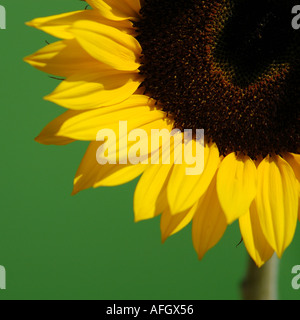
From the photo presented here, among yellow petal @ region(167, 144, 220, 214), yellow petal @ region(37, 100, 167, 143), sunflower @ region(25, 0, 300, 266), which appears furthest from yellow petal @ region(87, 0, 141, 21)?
yellow petal @ region(167, 144, 220, 214)

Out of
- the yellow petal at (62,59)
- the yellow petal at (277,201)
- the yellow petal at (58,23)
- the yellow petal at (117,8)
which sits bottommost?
the yellow petal at (277,201)

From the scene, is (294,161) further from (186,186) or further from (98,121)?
(98,121)

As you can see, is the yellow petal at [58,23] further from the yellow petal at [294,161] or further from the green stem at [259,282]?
the green stem at [259,282]

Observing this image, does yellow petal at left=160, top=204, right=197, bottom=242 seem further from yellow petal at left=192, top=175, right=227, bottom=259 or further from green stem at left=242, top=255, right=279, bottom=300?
green stem at left=242, top=255, right=279, bottom=300

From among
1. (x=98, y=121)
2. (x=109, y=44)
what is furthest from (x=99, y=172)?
Answer: (x=109, y=44)

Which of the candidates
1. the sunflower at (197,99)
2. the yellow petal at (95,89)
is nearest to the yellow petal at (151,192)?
the sunflower at (197,99)

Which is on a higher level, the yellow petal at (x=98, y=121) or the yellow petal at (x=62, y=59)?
the yellow petal at (x=62, y=59)
